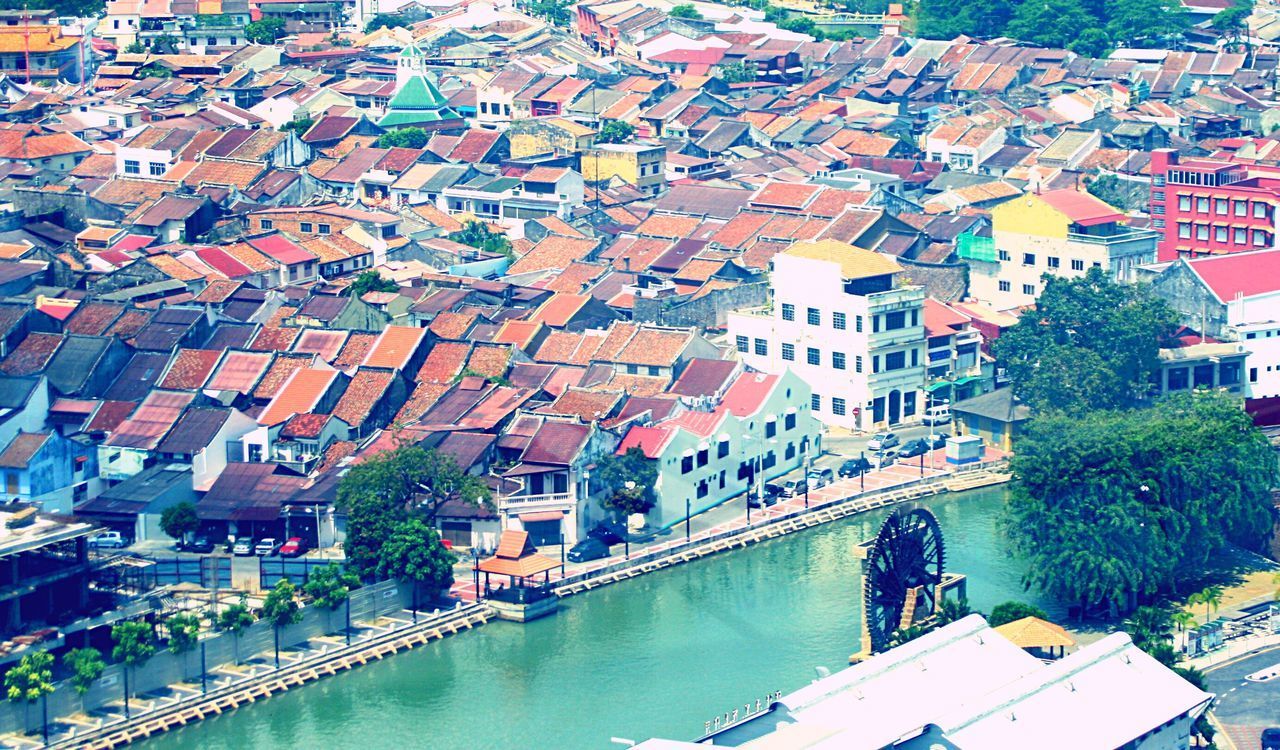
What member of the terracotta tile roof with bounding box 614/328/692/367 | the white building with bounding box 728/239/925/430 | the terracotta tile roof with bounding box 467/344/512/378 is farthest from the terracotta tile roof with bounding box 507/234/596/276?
the terracotta tile roof with bounding box 614/328/692/367

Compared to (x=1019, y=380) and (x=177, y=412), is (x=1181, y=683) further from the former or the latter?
(x=177, y=412)

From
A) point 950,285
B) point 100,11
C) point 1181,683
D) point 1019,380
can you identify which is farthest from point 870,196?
point 100,11

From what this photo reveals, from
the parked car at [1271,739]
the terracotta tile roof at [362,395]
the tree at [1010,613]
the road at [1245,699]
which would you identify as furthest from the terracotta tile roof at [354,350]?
the parked car at [1271,739]

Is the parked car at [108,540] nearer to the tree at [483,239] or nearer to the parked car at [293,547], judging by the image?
the parked car at [293,547]

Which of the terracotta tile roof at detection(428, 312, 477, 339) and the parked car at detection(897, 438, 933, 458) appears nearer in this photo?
the parked car at detection(897, 438, 933, 458)

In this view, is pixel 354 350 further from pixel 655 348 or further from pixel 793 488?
pixel 793 488

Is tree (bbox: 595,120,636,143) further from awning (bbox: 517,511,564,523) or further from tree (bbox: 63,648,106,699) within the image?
tree (bbox: 63,648,106,699)
